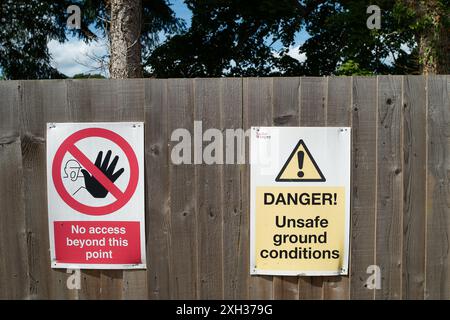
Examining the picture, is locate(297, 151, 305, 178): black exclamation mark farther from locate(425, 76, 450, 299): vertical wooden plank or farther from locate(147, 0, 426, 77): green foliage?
locate(147, 0, 426, 77): green foliage

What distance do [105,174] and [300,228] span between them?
1.38 m

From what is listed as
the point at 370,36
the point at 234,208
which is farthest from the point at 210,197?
the point at 370,36

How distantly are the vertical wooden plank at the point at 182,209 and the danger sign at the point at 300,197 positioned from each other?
427 mm

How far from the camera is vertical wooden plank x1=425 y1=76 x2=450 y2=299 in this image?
9.81 feet

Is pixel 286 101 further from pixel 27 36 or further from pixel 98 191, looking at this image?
pixel 27 36

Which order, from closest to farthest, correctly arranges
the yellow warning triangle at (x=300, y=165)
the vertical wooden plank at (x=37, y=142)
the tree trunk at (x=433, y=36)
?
the yellow warning triangle at (x=300, y=165), the vertical wooden plank at (x=37, y=142), the tree trunk at (x=433, y=36)

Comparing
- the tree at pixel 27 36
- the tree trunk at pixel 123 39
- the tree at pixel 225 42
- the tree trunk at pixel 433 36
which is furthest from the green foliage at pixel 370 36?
the tree at pixel 27 36

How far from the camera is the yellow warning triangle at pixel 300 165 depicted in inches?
117

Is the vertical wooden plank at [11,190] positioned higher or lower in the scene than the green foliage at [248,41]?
lower

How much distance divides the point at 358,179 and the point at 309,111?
57 centimetres

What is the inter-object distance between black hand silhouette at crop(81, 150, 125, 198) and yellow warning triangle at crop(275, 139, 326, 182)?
1.12 meters

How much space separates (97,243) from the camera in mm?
3098

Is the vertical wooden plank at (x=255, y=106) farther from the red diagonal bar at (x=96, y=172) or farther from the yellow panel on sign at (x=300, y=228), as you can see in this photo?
the red diagonal bar at (x=96, y=172)

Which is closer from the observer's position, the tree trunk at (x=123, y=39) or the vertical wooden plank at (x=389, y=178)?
the vertical wooden plank at (x=389, y=178)
